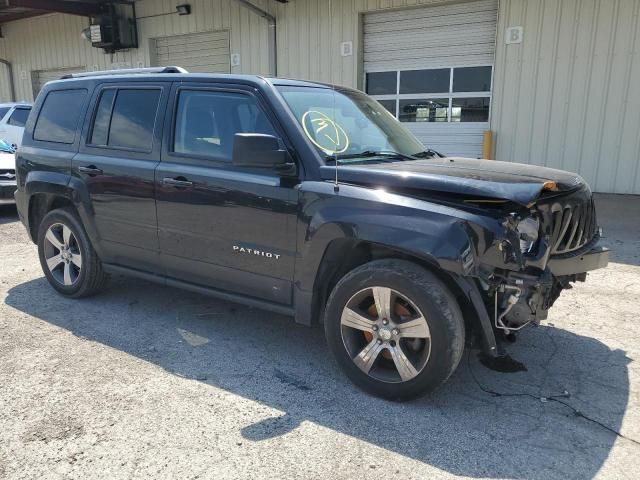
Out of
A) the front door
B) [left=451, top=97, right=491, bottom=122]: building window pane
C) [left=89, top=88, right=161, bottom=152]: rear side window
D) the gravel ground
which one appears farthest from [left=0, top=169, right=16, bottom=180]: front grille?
[left=451, top=97, right=491, bottom=122]: building window pane

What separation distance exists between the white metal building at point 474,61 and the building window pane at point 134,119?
792 cm

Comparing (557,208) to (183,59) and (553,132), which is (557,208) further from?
(183,59)

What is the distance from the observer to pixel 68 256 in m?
4.82

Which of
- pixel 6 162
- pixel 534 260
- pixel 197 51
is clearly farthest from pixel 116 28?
pixel 534 260

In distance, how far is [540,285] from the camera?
2840 mm

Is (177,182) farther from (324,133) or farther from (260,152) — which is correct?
(324,133)

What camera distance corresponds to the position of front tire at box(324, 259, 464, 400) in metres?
2.91

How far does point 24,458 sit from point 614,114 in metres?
10.0

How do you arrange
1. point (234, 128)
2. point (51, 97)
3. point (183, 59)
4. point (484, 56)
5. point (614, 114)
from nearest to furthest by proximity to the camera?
1. point (234, 128)
2. point (51, 97)
3. point (614, 114)
4. point (484, 56)
5. point (183, 59)

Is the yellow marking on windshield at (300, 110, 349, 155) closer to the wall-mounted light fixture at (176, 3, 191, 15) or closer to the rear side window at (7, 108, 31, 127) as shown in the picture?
the wall-mounted light fixture at (176, 3, 191, 15)

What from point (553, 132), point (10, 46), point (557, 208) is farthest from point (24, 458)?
point (10, 46)

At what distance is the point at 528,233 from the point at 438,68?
8.79 meters

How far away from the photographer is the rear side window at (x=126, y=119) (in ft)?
13.5

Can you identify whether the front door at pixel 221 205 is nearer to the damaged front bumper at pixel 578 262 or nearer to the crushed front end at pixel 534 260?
the crushed front end at pixel 534 260
